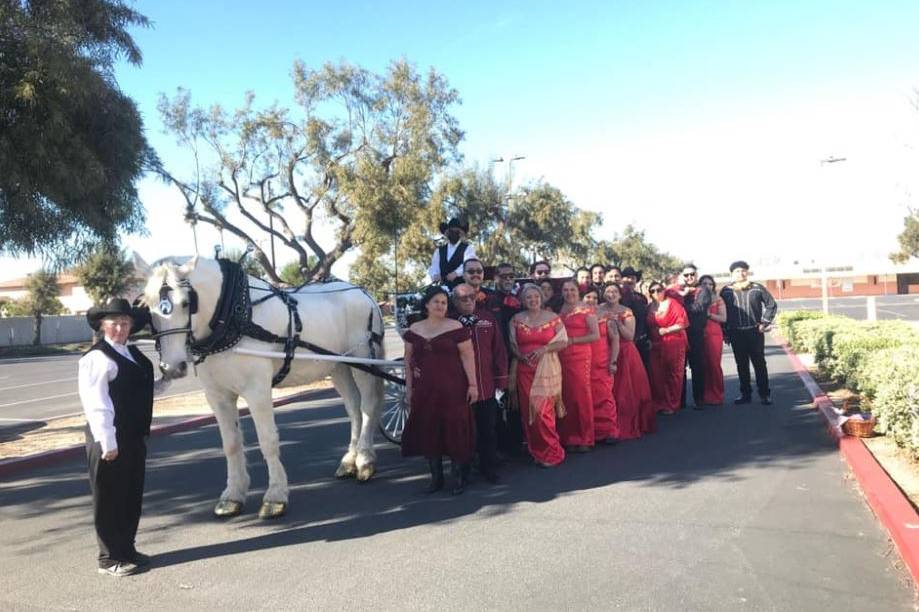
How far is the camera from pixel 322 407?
11312 mm

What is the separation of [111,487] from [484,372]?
2941 mm

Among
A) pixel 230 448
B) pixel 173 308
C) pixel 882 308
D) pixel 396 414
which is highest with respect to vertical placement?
→ pixel 173 308

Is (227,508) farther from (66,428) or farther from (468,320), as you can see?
(66,428)

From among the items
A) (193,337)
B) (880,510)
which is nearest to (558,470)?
(880,510)

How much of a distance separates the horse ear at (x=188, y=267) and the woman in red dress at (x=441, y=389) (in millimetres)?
1819

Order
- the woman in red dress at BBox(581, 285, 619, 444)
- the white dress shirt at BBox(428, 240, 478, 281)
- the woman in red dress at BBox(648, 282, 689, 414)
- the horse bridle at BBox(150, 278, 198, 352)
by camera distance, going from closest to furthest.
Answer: the horse bridle at BBox(150, 278, 198, 352)
the white dress shirt at BBox(428, 240, 478, 281)
the woman in red dress at BBox(581, 285, 619, 444)
the woman in red dress at BBox(648, 282, 689, 414)

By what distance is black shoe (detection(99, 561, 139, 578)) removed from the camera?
166 inches

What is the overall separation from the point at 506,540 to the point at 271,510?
5.98ft

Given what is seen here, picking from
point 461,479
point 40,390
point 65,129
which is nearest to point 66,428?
point 65,129

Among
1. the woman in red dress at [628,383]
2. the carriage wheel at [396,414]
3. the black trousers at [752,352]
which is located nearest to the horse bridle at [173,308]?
the carriage wheel at [396,414]

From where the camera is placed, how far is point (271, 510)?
16.9 ft

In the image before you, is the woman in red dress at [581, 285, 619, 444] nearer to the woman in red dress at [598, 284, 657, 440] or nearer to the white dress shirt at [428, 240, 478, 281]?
the woman in red dress at [598, 284, 657, 440]

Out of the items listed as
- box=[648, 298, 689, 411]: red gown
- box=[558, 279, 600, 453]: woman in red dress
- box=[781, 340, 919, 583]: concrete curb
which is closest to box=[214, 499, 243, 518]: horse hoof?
box=[558, 279, 600, 453]: woman in red dress

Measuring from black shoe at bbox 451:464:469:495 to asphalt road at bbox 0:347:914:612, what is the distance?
135 millimetres
